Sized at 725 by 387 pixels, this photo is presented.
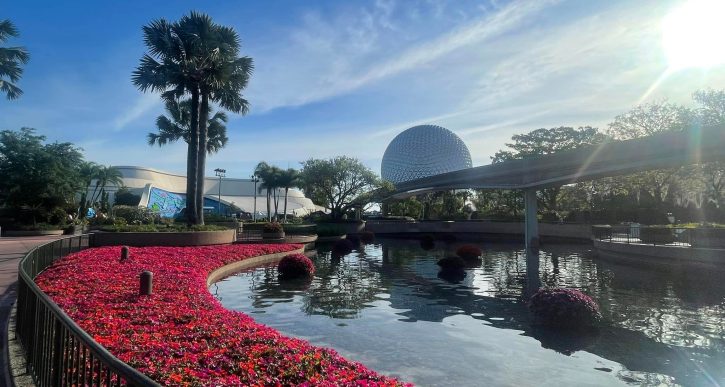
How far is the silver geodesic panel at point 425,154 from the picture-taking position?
349 feet

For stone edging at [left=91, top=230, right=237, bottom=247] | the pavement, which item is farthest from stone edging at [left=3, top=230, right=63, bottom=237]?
stone edging at [left=91, top=230, right=237, bottom=247]

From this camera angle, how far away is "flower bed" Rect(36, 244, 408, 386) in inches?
256

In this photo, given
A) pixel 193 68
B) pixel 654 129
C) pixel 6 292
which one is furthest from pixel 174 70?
pixel 654 129

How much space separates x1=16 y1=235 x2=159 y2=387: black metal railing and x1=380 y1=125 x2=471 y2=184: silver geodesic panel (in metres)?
99.7

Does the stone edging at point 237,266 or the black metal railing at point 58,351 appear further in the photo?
the stone edging at point 237,266

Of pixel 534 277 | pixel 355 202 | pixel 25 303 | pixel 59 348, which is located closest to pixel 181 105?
pixel 355 202

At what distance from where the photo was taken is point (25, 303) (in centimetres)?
713

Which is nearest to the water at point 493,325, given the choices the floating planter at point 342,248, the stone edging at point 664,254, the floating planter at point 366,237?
the stone edging at point 664,254

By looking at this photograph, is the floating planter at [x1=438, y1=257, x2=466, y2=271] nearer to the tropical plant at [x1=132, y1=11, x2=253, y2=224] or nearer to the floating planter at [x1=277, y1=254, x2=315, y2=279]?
the floating planter at [x1=277, y1=254, x2=315, y2=279]

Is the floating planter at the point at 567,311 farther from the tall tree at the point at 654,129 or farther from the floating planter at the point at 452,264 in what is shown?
the tall tree at the point at 654,129

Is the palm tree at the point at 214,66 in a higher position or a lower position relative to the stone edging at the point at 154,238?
higher

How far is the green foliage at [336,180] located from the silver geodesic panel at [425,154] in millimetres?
47103

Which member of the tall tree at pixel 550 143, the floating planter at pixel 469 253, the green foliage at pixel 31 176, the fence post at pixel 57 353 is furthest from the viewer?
the tall tree at pixel 550 143

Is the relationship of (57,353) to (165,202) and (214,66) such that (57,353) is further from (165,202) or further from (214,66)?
(165,202)
